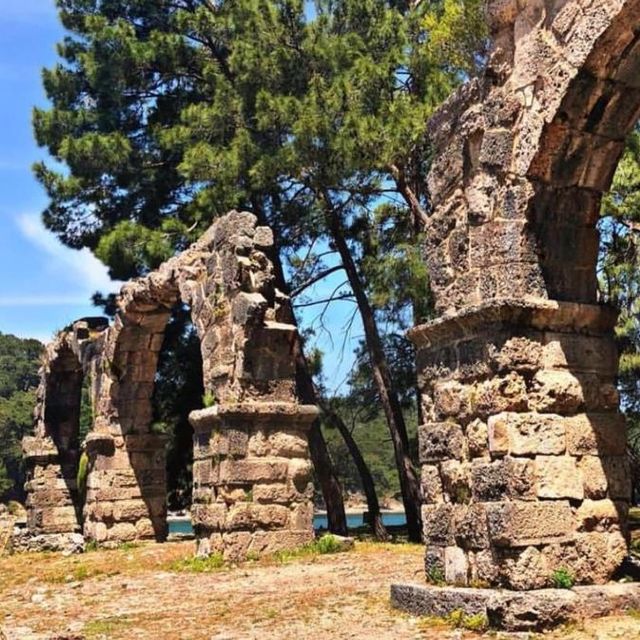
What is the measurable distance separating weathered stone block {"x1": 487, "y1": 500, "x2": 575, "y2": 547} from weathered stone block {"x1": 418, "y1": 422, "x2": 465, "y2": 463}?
21.4 inches

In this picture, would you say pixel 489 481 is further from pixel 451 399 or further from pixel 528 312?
pixel 528 312

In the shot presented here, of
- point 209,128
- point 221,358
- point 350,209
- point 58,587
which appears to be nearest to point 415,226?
point 350,209

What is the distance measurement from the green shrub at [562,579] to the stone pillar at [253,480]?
4.92 m

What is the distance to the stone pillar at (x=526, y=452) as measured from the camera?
5555mm

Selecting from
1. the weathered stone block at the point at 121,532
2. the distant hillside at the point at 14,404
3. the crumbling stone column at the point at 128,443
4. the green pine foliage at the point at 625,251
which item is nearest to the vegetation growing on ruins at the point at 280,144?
the green pine foliage at the point at 625,251

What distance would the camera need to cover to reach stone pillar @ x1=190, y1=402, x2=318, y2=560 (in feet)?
32.5

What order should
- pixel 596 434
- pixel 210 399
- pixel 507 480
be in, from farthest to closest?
pixel 210 399 → pixel 596 434 → pixel 507 480

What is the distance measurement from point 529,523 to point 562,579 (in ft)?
1.27

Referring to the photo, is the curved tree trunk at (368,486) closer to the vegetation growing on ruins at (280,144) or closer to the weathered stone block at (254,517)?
the vegetation growing on ruins at (280,144)

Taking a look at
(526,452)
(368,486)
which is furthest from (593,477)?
(368,486)

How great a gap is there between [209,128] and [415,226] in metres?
3.89

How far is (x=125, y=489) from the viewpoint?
14.4 meters

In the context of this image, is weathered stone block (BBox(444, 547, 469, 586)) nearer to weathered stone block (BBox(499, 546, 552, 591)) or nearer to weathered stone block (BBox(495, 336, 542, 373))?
weathered stone block (BBox(499, 546, 552, 591))

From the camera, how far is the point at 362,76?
13.7 m
